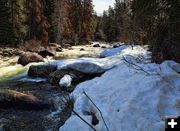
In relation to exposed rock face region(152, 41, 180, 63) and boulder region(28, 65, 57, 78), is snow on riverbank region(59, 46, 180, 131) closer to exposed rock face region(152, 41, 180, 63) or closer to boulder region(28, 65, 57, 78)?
exposed rock face region(152, 41, 180, 63)

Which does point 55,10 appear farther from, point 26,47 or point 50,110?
point 50,110

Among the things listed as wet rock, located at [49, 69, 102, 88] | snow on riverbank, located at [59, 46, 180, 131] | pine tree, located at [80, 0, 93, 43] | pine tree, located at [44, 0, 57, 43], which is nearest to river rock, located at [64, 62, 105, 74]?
wet rock, located at [49, 69, 102, 88]

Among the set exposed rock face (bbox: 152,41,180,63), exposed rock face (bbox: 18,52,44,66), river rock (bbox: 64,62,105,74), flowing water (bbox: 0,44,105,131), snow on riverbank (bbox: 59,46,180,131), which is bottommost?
flowing water (bbox: 0,44,105,131)

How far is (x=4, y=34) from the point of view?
1523 inches

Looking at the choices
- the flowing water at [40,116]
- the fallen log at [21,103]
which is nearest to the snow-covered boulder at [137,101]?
the flowing water at [40,116]

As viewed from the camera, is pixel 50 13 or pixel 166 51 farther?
pixel 50 13

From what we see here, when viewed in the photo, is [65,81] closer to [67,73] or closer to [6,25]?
[67,73]

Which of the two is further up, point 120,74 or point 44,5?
point 44,5

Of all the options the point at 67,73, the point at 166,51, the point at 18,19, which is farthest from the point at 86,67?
the point at 18,19

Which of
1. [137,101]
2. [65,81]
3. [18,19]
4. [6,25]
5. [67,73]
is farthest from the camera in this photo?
[18,19]

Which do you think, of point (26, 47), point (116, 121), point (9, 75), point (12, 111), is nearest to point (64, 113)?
point (12, 111)

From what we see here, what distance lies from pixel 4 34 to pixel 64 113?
3079 centimetres

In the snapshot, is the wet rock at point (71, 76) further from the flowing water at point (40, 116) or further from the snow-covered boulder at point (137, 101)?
the snow-covered boulder at point (137, 101)

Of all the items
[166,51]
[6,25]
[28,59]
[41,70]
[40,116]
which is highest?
[6,25]
